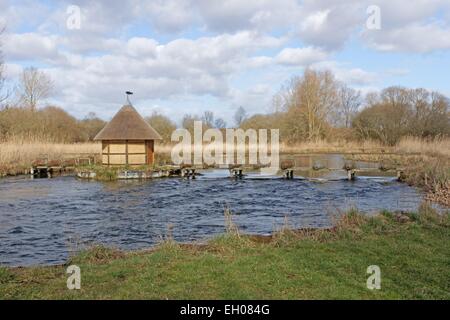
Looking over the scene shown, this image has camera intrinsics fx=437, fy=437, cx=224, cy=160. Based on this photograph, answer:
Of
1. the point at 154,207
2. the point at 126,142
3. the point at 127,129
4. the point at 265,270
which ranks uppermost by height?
the point at 127,129

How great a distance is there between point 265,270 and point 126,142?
20.6m

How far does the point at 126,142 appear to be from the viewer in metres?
25.4

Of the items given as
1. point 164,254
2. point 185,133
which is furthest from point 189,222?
point 185,133

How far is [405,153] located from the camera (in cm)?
3084

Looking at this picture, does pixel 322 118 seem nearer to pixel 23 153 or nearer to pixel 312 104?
pixel 312 104

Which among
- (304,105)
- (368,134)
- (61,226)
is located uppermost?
(304,105)

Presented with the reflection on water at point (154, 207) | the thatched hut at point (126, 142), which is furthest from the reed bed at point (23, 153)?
the thatched hut at point (126, 142)

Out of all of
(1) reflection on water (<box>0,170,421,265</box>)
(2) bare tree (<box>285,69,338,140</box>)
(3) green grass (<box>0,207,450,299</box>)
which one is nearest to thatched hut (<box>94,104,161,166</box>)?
(1) reflection on water (<box>0,170,421,265</box>)

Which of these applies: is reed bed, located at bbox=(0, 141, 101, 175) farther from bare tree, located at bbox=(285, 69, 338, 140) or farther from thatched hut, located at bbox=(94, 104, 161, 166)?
bare tree, located at bbox=(285, 69, 338, 140)

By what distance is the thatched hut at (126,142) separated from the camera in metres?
25.2

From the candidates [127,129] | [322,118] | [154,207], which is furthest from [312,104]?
[154,207]

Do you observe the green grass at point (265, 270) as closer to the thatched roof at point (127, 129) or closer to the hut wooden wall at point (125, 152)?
the thatched roof at point (127, 129)
